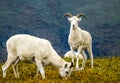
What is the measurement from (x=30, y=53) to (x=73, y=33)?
7.62m

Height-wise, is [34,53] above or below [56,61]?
above

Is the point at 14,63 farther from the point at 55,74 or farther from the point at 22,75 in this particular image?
the point at 55,74

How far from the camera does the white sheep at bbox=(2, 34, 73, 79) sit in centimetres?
2003

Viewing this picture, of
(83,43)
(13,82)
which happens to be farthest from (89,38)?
(13,82)

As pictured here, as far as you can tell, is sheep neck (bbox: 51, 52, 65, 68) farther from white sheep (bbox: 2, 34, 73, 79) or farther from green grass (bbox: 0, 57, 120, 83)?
green grass (bbox: 0, 57, 120, 83)

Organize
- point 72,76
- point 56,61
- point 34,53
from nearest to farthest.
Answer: point 34,53
point 56,61
point 72,76

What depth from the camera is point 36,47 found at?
2012 cm

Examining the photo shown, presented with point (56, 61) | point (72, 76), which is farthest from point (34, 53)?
point (72, 76)

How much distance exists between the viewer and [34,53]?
20.0 metres

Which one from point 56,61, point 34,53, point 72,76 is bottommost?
point 72,76

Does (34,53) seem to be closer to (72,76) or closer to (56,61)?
(56,61)

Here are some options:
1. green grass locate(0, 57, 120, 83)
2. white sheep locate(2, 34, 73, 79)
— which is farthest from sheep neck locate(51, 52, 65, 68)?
green grass locate(0, 57, 120, 83)

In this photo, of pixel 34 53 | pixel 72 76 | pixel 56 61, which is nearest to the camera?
pixel 34 53

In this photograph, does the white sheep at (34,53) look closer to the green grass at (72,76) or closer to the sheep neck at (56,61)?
the sheep neck at (56,61)
